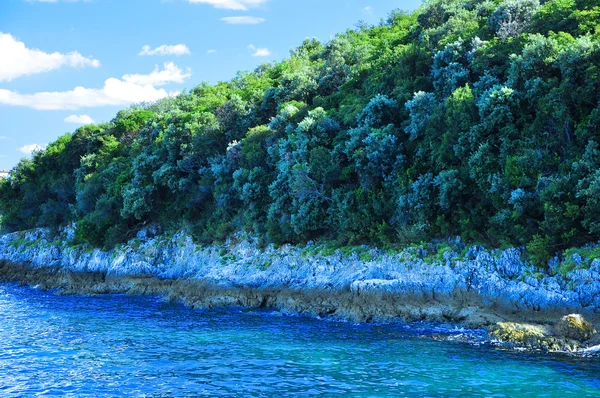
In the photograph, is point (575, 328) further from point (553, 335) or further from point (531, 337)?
point (531, 337)

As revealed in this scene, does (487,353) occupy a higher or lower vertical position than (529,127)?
lower

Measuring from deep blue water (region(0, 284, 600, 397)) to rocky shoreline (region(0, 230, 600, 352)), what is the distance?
1.50 metres

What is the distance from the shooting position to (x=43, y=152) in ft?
225

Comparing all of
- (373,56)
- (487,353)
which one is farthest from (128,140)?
(487,353)

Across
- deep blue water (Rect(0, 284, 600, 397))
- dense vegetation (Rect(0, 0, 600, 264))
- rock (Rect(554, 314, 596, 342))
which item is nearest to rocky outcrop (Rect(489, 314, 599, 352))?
rock (Rect(554, 314, 596, 342))

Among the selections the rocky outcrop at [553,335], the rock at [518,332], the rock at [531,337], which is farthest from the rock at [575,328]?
the rock at [518,332]

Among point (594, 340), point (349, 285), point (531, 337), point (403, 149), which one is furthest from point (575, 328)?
point (403, 149)

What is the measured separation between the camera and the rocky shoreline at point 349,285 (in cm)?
2119

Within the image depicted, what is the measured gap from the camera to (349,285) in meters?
28.8

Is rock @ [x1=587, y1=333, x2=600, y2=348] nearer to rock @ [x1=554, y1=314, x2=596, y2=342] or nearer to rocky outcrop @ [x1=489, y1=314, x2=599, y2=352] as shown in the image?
rocky outcrop @ [x1=489, y1=314, x2=599, y2=352]

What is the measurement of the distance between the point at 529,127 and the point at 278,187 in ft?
55.5

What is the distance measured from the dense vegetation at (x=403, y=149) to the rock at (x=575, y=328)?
12.5ft

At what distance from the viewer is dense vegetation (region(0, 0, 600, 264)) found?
24.3 metres

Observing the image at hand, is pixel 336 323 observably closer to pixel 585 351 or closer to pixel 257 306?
pixel 257 306
